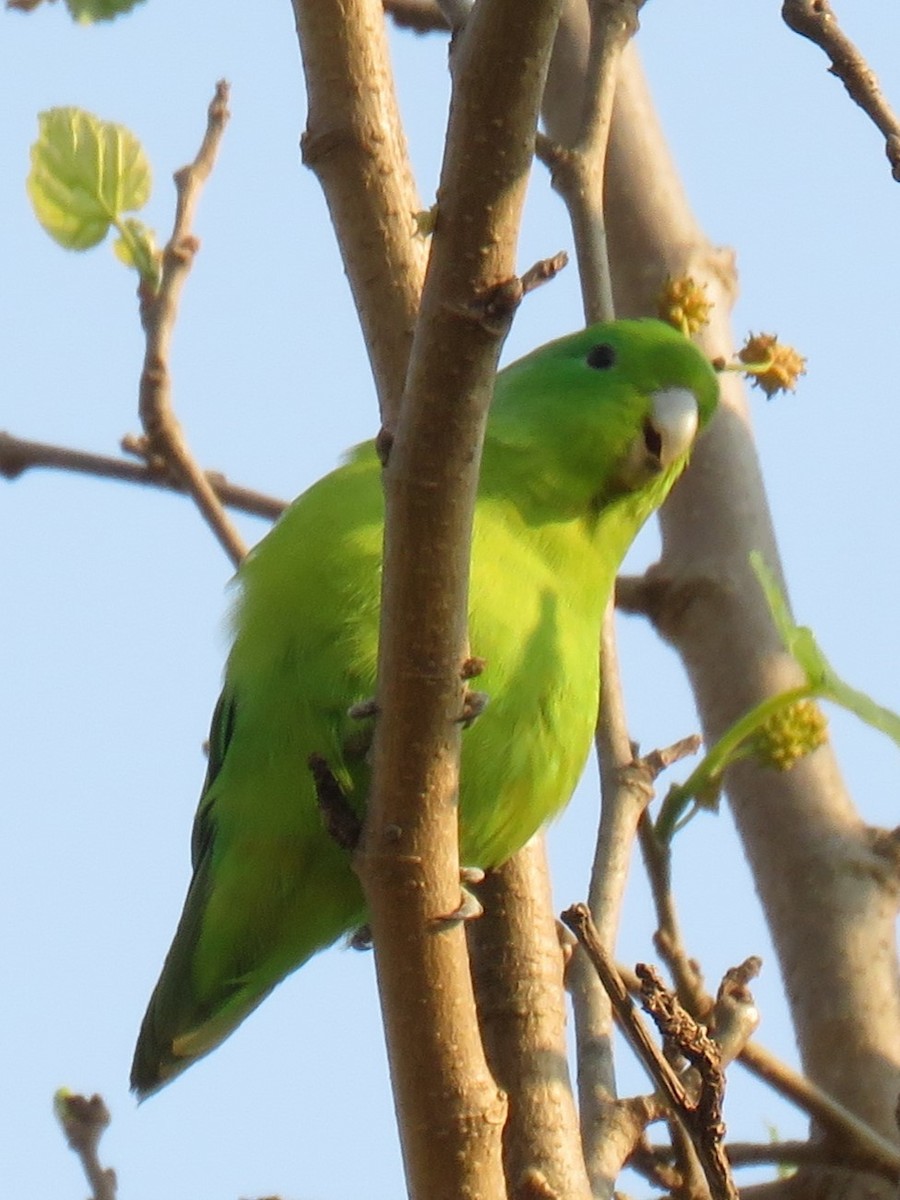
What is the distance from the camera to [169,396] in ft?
8.29

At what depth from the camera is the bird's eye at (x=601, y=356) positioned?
2.75 m

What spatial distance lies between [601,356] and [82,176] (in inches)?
36.0

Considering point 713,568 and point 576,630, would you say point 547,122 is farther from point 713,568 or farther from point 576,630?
point 576,630

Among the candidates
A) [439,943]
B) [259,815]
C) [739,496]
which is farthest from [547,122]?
[439,943]

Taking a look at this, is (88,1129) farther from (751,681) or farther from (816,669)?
(751,681)

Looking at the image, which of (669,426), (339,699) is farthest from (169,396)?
(669,426)

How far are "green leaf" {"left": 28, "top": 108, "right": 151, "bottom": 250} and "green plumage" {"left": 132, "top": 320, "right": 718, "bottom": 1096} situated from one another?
639 mm

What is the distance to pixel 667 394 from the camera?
272 cm

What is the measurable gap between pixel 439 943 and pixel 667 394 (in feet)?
4.32

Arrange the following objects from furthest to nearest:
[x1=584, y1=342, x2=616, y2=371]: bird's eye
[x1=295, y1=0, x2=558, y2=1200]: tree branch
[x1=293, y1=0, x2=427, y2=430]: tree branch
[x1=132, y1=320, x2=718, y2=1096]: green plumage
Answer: [x1=584, y1=342, x2=616, y2=371]: bird's eye, [x1=293, y1=0, x2=427, y2=430]: tree branch, [x1=132, y1=320, x2=718, y2=1096]: green plumage, [x1=295, y1=0, x2=558, y2=1200]: tree branch

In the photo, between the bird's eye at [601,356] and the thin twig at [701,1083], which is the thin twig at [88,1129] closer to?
the thin twig at [701,1083]

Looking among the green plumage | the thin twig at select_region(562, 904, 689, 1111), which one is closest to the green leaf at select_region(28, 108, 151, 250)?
the green plumage

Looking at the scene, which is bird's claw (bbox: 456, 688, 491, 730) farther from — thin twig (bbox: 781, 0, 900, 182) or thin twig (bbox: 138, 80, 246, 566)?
thin twig (bbox: 138, 80, 246, 566)

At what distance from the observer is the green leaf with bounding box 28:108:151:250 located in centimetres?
278
